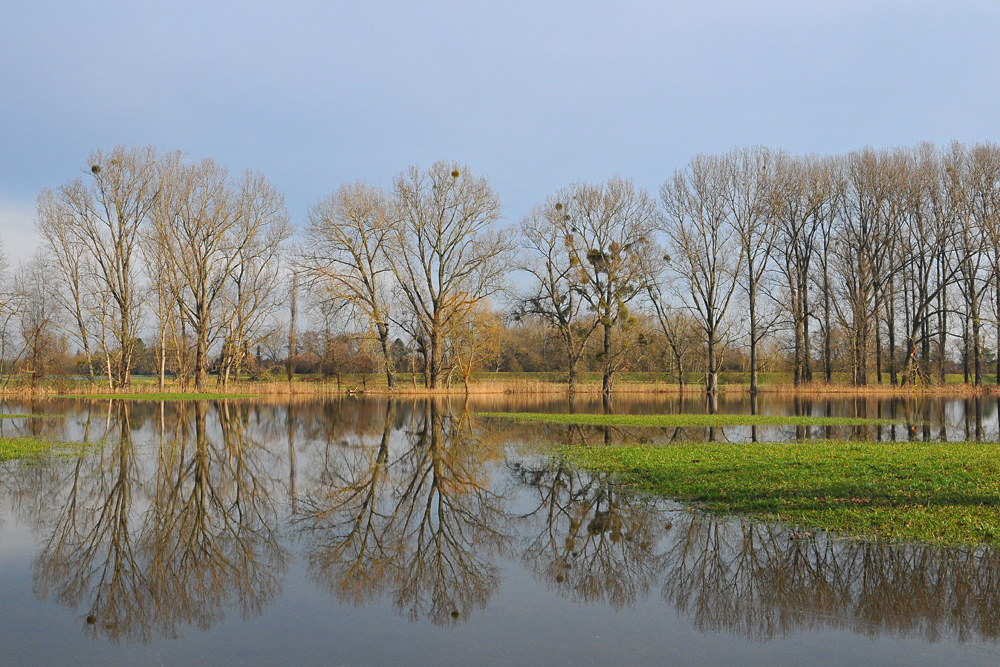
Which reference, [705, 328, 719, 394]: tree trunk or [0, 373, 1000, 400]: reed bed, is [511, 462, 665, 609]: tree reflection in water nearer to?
[0, 373, 1000, 400]: reed bed

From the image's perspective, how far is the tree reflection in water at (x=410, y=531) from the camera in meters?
6.10

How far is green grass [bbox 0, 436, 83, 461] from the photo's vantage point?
1383 cm

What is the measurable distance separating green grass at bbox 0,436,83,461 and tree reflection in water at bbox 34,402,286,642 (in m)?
1.95

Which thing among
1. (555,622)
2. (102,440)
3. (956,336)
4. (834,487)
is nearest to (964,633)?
(555,622)

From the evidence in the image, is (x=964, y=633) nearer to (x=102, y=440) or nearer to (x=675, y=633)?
(x=675, y=633)

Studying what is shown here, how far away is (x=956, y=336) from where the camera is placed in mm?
45844

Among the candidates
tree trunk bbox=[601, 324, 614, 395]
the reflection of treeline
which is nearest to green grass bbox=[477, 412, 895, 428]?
the reflection of treeline

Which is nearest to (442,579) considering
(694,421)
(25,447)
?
(25,447)

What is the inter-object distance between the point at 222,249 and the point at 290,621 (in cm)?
4366

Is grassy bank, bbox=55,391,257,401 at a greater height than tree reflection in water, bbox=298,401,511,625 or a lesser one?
lesser

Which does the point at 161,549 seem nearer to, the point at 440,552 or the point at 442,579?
the point at 440,552

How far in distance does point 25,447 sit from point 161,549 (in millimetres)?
10266

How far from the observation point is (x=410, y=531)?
805cm

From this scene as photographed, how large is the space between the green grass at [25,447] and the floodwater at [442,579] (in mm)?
2391
